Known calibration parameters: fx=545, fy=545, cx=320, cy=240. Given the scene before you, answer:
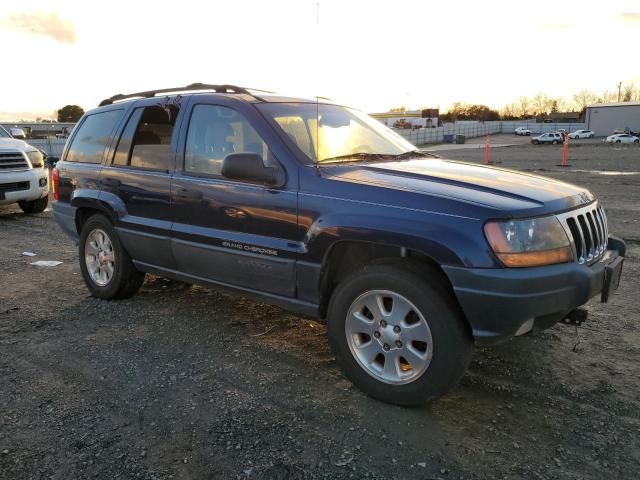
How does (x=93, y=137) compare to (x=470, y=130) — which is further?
(x=470, y=130)

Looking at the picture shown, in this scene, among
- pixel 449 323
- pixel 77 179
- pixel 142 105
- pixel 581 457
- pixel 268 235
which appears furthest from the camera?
pixel 77 179

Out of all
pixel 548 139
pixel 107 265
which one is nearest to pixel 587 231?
pixel 107 265

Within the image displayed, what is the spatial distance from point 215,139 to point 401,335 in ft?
6.80

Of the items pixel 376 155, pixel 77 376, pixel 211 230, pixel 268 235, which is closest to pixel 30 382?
pixel 77 376

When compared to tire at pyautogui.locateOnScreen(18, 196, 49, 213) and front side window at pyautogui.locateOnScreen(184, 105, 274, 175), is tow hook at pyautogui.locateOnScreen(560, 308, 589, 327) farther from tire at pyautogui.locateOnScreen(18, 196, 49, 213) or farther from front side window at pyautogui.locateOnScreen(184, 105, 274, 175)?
tire at pyautogui.locateOnScreen(18, 196, 49, 213)

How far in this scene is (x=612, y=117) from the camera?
73.4 m

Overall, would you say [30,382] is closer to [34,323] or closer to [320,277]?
[34,323]

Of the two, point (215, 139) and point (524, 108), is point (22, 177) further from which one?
point (524, 108)

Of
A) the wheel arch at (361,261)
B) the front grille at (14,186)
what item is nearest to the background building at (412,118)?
the front grille at (14,186)

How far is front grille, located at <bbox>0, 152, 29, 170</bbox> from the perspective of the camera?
31.6 feet

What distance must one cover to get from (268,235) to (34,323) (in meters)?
2.42

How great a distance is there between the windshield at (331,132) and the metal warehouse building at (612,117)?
79.1 meters

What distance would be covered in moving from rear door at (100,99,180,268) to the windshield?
1027 millimetres

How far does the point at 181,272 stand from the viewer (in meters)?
4.40
